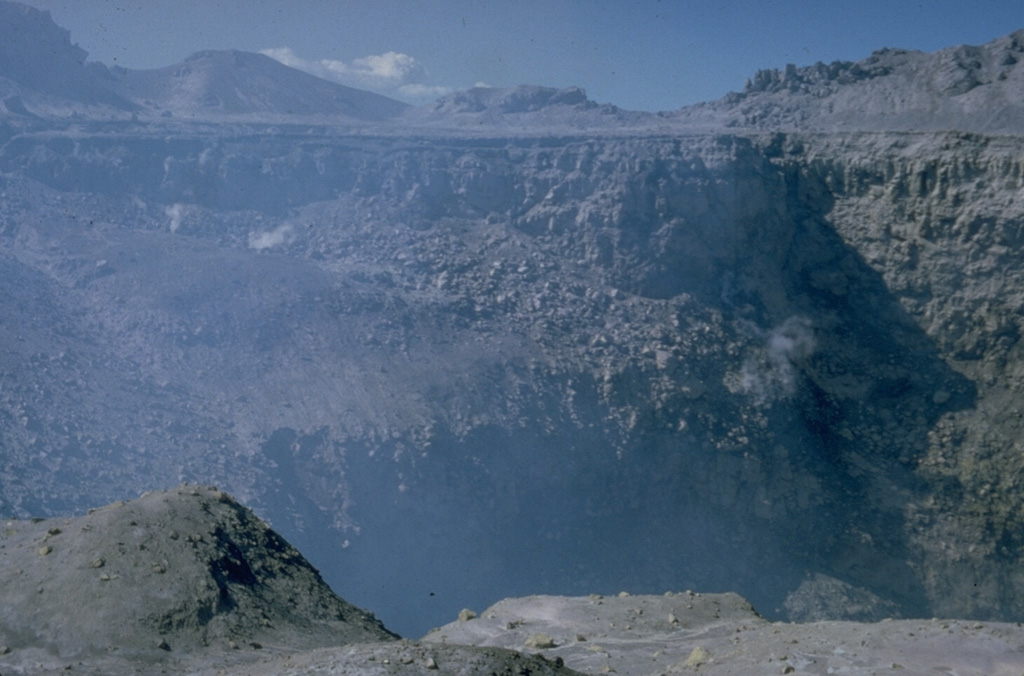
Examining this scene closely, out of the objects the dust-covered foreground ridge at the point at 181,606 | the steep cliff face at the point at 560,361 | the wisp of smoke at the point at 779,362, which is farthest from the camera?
the wisp of smoke at the point at 779,362

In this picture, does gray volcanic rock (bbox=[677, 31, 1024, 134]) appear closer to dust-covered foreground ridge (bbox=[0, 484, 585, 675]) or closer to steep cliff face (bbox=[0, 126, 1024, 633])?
steep cliff face (bbox=[0, 126, 1024, 633])

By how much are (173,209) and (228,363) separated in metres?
10.8

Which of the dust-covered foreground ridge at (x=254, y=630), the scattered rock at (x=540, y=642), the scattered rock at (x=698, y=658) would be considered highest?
the dust-covered foreground ridge at (x=254, y=630)

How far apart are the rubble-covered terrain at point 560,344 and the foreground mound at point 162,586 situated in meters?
14.5

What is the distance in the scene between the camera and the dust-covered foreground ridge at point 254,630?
848cm

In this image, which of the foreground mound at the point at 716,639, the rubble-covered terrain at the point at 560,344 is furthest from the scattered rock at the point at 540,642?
the rubble-covered terrain at the point at 560,344

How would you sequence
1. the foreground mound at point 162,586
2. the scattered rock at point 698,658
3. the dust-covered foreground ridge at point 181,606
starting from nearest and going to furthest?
the dust-covered foreground ridge at point 181,606 → the foreground mound at point 162,586 → the scattered rock at point 698,658

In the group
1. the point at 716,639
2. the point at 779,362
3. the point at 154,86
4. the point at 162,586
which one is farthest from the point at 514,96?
the point at 162,586

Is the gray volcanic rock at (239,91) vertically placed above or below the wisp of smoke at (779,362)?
above

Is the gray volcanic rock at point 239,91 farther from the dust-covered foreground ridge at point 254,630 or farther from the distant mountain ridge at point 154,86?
the dust-covered foreground ridge at point 254,630

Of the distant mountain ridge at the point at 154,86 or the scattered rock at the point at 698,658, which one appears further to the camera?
the distant mountain ridge at the point at 154,86

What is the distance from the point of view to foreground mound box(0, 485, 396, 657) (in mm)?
9078

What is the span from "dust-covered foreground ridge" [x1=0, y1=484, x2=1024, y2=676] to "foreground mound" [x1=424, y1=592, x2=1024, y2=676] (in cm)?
4

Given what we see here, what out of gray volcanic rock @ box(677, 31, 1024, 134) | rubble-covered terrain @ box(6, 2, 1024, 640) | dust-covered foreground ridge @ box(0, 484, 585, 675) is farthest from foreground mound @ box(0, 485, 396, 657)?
gray volcanic rock @ box(677, 31, 1024, 134)
